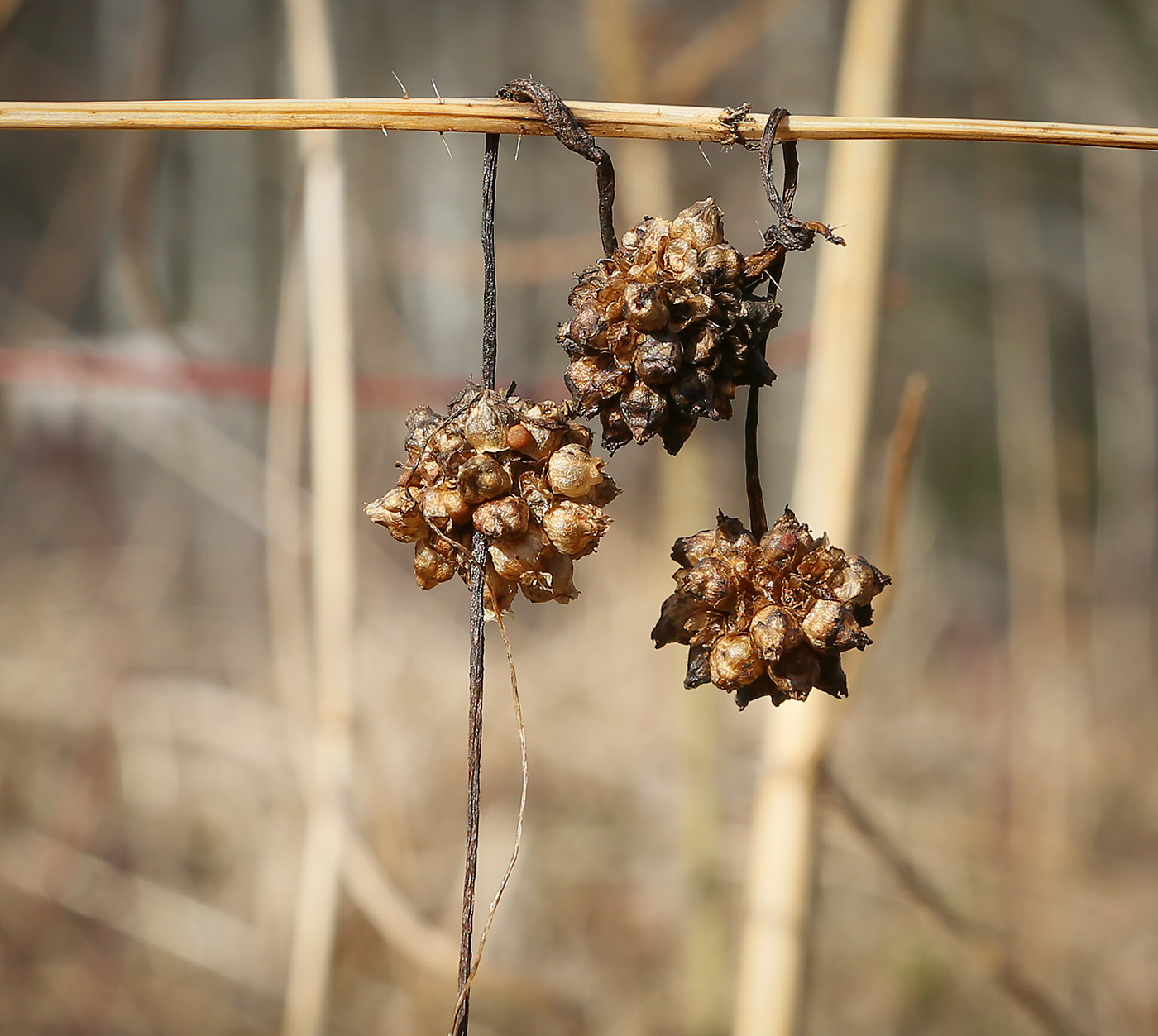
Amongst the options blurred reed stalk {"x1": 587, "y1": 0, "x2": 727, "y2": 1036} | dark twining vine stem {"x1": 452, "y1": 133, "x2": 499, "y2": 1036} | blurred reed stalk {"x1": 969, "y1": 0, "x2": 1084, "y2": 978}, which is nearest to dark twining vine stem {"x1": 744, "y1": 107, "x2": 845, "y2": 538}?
dark twining vine stem {"x1": 452, "y1": 133, "x2": 499, "y2": 1036}

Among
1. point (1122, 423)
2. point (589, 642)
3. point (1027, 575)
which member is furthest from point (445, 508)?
point (1122, 423)

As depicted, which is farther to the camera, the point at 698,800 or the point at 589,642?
the point at 589,642

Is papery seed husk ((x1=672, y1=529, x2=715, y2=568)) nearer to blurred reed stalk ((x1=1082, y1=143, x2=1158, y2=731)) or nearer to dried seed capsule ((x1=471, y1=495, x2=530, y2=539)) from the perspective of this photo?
dried seed capsule ((x1=471, y1=495, x2=530, y2=539))

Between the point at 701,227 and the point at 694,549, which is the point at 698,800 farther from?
the point at 701,227

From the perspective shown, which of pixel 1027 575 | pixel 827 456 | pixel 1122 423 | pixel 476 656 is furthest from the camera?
pixel 1122 423

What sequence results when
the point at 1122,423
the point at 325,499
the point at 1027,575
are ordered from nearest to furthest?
the point at 325,499 → the point at 1027,575 → the point at 1122,423

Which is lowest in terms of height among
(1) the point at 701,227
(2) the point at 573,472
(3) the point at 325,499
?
(2) the point at 573,472

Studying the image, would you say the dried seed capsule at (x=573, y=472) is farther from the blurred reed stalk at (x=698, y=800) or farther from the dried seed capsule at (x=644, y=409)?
the blurred reed stalk at (x=698, y=800)
